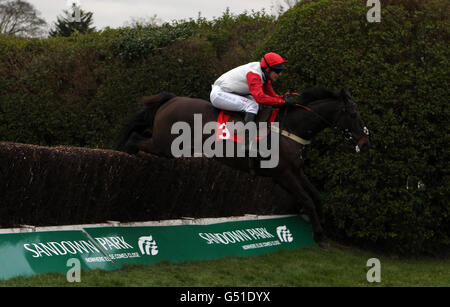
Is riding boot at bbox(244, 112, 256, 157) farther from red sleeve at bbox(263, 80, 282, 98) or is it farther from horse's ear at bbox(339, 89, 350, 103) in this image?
horse's ear at bbox(339, 89, 350, 103)

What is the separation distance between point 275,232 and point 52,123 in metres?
5.03

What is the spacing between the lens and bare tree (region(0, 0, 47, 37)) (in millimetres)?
30359

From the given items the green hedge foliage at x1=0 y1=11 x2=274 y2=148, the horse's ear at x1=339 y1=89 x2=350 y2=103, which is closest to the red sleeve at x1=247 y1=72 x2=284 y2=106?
the horse's ear at x1=339 y1=89 x2=350 y2=103

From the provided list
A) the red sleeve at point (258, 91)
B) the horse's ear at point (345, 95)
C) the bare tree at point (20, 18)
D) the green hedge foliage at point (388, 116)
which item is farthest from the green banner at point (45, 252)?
the bare tree at point (20, 18)

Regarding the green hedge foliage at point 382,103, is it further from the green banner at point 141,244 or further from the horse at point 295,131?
the horse at point 295,131

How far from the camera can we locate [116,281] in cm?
571

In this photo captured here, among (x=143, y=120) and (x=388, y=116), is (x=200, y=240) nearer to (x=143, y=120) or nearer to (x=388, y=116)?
(x=143, y=120)

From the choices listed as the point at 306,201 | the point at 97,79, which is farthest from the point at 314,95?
the point at 97,79

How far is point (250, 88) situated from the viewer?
680 cm

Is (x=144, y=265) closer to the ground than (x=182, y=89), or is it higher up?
closer to the ground

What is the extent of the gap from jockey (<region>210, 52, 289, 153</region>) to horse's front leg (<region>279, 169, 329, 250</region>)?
0.62 m
